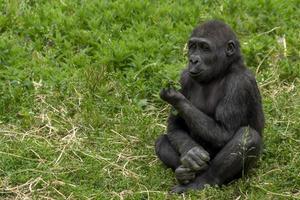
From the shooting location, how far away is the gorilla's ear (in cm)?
662

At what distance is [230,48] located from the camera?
6637 mm

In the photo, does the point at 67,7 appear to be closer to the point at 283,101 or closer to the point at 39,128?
the point at 39,128

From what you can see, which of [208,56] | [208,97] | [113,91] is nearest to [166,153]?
[208,97]

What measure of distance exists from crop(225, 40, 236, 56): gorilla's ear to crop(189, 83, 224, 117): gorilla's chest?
0.86ft

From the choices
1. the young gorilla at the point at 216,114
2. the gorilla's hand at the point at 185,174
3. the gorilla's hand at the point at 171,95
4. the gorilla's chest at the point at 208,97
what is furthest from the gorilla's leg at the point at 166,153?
the gorilla's hand at the point at 171,95

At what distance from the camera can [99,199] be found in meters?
→ 6.40

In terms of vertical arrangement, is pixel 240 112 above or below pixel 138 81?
above

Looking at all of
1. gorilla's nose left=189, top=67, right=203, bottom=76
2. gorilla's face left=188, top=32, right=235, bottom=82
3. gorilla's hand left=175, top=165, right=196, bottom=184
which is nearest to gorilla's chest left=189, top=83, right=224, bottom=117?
gorilla's face left=188, top=32, right=235, bottom=82

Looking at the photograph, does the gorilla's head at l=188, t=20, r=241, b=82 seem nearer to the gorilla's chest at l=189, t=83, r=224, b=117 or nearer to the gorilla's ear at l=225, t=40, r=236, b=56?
the gorilla's ear at l=225, t=40, r=236, b=56

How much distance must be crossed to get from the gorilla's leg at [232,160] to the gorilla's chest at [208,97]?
0.31 metres

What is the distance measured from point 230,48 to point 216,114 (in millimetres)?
541

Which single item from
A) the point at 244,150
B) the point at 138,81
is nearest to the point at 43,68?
the point at 138,81

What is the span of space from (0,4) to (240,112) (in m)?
3.95

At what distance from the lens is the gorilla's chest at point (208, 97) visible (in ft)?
21.8
